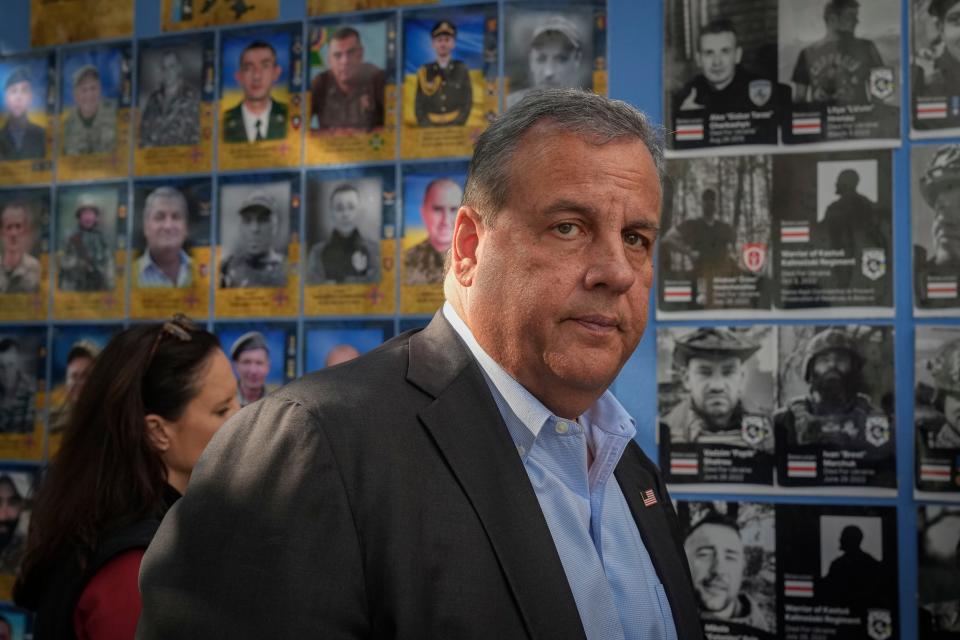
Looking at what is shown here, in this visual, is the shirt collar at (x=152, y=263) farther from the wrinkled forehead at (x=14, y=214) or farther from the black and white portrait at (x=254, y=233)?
the wrinkled forehead at (x=14, y=214)

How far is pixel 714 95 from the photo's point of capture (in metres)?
2.16

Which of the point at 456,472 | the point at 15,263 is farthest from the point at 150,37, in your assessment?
the point at 456,472

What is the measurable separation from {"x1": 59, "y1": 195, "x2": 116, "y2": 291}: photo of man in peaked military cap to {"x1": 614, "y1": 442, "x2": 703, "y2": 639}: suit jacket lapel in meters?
1.82

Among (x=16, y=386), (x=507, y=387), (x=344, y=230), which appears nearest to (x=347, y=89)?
(x=344, y=230)

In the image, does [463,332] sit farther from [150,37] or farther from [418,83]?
[150,37]

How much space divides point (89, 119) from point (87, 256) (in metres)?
0.41

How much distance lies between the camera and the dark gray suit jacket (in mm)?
863

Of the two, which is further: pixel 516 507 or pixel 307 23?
pixel 307 23

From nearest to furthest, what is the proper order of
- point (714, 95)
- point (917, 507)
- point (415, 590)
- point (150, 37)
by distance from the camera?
point (415, 590)
point (917, 507)
point (714, 95)
point (150, 37)

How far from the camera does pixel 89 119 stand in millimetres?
2658

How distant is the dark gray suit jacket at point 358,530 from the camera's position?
863 millimetres

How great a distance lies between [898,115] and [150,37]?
203 centimetres

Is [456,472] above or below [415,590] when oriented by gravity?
above

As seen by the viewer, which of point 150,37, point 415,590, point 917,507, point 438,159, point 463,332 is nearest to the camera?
point 415,590
